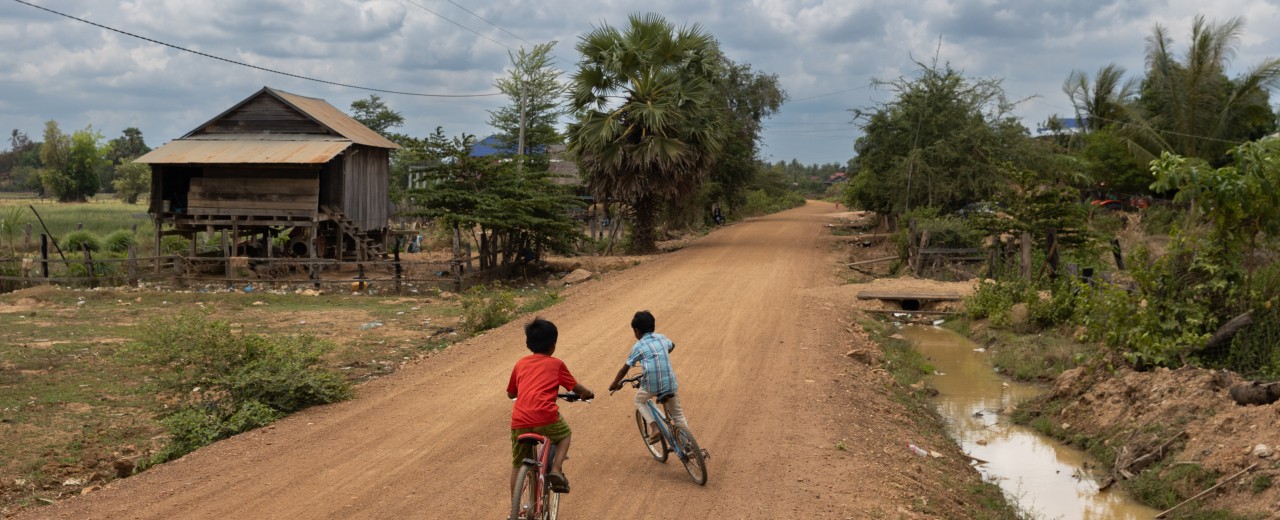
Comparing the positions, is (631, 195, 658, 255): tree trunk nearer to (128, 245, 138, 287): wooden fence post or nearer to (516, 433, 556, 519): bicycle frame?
(128, 245, 138, 287): wooden fence post

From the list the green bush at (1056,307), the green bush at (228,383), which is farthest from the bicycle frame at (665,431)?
the green bush at (1056,307)

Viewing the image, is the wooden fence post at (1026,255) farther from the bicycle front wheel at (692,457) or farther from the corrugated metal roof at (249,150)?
the corrugated metal roof at (249,150)

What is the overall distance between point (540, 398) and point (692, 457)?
6.07ft

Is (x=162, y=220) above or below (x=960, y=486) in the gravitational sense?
above

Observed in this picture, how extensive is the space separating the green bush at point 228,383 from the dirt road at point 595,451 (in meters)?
0.29

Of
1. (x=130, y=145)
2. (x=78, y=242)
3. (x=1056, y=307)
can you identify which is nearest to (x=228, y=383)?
(x=1056, y=307)

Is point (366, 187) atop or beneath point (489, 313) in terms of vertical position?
atop

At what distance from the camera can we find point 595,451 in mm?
8688

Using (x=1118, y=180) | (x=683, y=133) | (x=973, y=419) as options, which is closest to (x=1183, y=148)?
(x=1118, y=180)

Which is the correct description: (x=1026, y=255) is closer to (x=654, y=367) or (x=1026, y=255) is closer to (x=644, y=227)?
(x=644, y=227)

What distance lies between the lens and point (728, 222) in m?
51.3

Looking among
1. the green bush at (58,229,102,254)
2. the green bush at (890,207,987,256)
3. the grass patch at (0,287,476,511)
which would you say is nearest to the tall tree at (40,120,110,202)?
the green bush at (58,229,102,254)

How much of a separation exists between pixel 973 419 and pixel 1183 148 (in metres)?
27.1

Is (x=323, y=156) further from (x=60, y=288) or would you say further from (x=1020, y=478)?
(x=1020, y=478)
